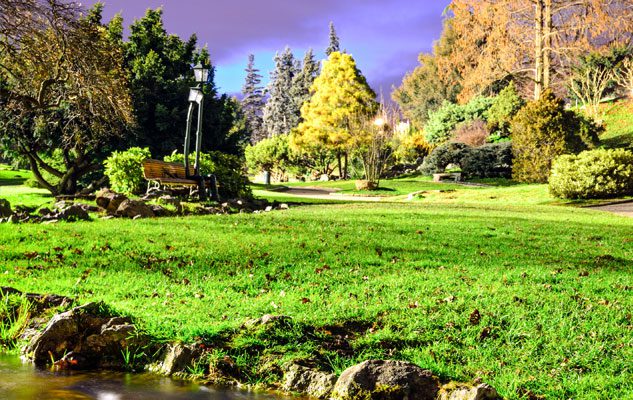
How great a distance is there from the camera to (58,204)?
49.6 feet

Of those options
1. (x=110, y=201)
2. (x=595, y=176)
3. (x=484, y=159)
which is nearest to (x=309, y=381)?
(x=110, y=201)

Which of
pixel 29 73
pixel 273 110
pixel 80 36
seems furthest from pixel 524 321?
pixel 273 110

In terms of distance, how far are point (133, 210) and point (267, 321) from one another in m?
9.70

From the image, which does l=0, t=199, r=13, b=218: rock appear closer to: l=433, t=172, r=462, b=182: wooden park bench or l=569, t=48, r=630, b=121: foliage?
l=433, t=172, r=462, b=182: wooden park bench

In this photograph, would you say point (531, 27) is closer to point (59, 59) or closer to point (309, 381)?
point (59, 59)

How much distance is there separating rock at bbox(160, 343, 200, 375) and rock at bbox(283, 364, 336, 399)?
0.85 m

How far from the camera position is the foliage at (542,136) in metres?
28.2

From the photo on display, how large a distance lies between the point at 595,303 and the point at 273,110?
7684 cm

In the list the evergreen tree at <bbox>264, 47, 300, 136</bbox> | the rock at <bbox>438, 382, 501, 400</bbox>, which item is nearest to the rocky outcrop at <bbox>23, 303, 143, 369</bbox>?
the rock at <bbox>438, 382, 501, 400</bbox>

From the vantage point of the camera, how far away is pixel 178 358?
15.7ft

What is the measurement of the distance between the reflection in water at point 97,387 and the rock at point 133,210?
30.3 feet

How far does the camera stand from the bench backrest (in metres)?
16.8

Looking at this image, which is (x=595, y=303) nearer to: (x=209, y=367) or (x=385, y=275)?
(x=385, y=275)

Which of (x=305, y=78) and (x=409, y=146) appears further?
(x=305, y=78)
